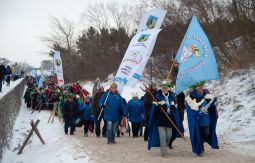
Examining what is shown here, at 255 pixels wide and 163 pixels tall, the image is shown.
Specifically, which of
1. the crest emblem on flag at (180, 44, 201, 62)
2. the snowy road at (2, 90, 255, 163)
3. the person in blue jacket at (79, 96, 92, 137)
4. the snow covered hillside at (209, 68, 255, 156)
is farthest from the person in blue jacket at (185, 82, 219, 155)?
the person in blue jacket at (79, 96, 92, 137)

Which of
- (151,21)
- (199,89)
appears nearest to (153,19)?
(151,21)

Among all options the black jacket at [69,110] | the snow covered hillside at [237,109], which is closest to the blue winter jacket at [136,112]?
the black jacket at [69,110]

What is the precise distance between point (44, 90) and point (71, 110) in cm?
1295

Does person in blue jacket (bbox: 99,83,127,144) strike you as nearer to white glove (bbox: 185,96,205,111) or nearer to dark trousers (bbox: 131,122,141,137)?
dark trousers (bbox: 131,122,141,137)

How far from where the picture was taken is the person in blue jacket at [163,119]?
399 inches

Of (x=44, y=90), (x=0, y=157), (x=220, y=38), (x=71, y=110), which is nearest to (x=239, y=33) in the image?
(x=220, y=38)

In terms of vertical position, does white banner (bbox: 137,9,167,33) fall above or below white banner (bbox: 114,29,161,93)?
above

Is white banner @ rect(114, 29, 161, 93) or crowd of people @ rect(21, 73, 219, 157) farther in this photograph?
white banner @ rect(114, 29, 161, 93)

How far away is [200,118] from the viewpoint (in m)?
9.98

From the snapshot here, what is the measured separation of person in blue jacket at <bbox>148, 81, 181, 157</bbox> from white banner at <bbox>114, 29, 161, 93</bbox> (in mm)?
946

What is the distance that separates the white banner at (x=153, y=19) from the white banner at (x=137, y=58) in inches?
22.6

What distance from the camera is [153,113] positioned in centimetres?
1032

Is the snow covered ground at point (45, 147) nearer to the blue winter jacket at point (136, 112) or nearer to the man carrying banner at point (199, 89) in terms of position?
the blue winter jacket at point (136, 112)

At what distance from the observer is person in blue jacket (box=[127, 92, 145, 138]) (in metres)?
14.5
